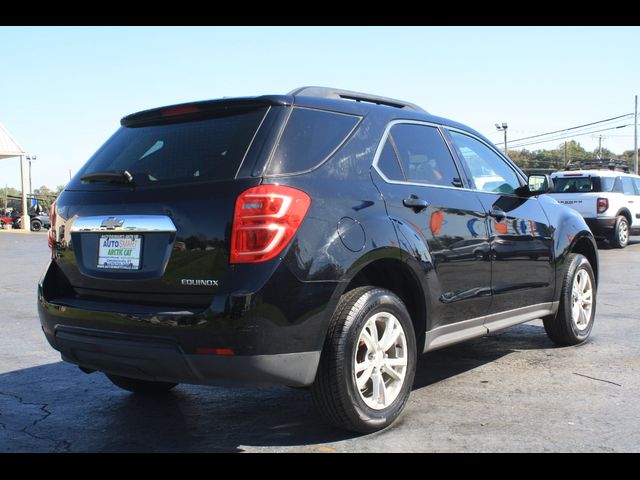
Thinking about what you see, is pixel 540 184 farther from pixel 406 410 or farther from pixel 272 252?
pixel 272 252

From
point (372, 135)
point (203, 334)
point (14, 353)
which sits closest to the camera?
point (203, 334)

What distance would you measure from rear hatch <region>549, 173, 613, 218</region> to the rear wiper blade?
46.9ft

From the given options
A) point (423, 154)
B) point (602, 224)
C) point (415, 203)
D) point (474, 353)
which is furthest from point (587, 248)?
point (602, 224)

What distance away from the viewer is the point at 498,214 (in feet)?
16.0

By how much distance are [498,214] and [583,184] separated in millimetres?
12857

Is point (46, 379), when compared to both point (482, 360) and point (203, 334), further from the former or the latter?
point (482, 360)

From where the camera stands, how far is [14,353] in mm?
5938

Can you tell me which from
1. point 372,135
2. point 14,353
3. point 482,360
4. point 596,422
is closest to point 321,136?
point 372,135

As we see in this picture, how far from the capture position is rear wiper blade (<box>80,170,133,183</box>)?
3.63 metres

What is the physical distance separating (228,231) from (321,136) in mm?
830

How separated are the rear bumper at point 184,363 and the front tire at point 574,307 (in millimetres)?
3083

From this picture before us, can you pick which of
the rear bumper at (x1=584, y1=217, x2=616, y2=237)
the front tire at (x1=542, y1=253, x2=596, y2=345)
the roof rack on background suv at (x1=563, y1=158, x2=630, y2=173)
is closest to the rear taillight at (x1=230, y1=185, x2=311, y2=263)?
the front tire at (x1=542, y1=253, x2=596, y2=345)

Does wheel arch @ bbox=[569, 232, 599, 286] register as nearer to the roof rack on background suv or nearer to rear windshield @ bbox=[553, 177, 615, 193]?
rear windshield @ bbox=[553, 177, 615, 193]

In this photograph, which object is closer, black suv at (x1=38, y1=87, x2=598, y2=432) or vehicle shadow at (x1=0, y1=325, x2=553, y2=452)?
black suv at (x1=38, y1=87, x2=598, y2=432)
